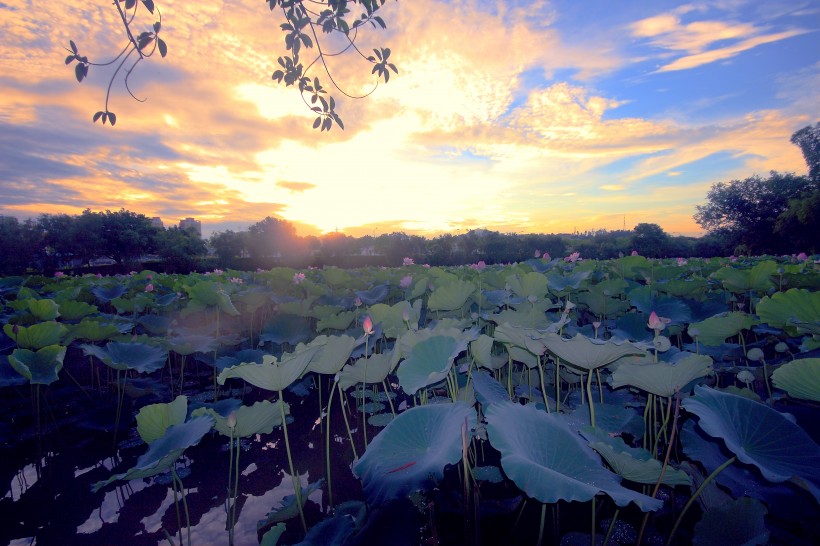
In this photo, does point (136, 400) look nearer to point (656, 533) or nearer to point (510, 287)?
point (510, 287)

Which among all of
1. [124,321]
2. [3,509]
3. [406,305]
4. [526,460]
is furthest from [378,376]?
[124,321]

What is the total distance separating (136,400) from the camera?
3143 millimetres

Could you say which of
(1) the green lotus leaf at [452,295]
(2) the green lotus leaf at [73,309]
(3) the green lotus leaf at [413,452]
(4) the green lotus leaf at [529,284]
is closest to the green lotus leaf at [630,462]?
(3) the green lotus leaf at [413,452]

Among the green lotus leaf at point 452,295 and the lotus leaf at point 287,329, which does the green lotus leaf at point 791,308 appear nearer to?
the green lotus leaf at point 452,295

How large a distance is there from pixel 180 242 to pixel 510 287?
3819cm

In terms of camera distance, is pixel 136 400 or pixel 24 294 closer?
pixel 136 400

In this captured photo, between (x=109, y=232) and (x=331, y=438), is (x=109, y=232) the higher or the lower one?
the higher one

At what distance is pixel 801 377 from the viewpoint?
1.09 m

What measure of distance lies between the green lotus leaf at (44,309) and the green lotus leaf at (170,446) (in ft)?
7.15

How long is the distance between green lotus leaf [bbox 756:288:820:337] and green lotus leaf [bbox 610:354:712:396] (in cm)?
76

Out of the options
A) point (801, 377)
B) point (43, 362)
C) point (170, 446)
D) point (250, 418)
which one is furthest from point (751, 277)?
point (43, 362)

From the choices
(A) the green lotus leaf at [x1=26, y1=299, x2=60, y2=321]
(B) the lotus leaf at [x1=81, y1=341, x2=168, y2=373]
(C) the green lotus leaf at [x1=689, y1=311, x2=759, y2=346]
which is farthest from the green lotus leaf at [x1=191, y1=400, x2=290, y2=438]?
(A) the green lotus leaf at [x1=26, y1=299, x2=60, y2=321]

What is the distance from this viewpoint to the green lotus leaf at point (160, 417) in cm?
142

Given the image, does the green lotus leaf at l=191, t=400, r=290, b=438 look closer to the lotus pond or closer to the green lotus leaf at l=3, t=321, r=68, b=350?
the lotus pond
